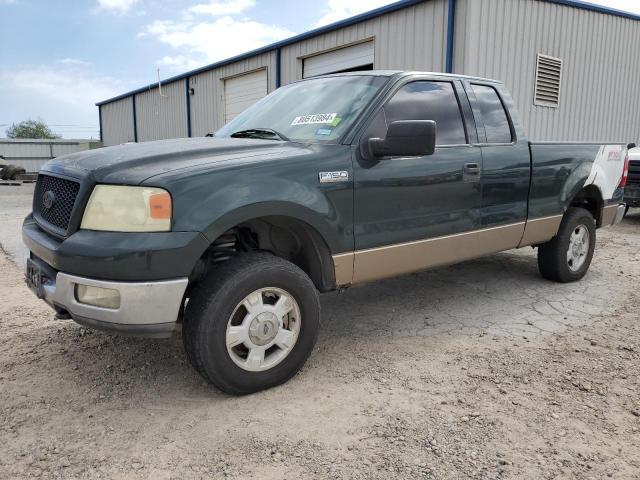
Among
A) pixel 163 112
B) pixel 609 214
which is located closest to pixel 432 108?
pixel 609 214

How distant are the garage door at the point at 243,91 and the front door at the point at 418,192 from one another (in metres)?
11.5

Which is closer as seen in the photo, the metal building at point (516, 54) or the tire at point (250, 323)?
the tire at point (250, 323)

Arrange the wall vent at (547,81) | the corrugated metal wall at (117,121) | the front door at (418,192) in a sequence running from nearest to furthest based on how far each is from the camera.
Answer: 1. the front door at (418,192)
2. the wall vent at (547,81)
3. the corrugated metal wall at (117,121)

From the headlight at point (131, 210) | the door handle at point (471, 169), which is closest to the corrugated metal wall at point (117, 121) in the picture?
the door handle at point (471, 169)

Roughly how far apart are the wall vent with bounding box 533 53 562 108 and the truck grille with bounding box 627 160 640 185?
235cm

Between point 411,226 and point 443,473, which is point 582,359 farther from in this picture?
point 443,473

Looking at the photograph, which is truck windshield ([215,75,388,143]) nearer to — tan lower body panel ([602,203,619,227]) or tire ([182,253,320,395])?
tire ([182,253,320,395])

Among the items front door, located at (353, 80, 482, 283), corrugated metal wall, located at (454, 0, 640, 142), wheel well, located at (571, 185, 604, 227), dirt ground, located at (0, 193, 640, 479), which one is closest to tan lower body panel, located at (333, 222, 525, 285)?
front door, located at (353, 80, 482, 283)

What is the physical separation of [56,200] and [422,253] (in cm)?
240

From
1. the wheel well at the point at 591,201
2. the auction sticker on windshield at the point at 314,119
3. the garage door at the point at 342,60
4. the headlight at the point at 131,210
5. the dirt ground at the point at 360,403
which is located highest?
the garage door at the point at 342,60

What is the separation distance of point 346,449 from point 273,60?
13356mm

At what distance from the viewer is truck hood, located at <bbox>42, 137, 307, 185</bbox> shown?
273 centimetres

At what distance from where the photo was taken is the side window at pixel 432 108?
370 cm

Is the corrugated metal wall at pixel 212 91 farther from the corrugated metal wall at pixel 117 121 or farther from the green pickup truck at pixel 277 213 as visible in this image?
the green pickup truck at pixel 277 213
